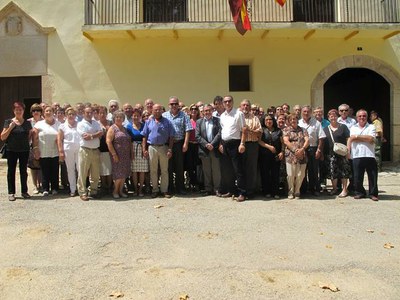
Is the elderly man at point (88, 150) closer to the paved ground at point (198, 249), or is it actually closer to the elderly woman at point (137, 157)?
the paved ground at point (198, 249)

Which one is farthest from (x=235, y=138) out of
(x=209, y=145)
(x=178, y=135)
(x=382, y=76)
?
(x=382, y=76)

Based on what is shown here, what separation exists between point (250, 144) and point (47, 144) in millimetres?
3746

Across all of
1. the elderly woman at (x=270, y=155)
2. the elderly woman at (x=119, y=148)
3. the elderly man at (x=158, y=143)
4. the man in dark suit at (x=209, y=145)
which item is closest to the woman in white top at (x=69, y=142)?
the elderly woman at (x=119, y=148)

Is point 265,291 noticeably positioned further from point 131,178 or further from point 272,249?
point 131,178

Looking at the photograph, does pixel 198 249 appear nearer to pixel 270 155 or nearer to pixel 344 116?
pixel 270 155

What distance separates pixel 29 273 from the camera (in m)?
4.23

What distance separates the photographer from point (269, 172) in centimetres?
773

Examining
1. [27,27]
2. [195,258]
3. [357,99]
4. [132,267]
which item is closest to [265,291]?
[195,258]

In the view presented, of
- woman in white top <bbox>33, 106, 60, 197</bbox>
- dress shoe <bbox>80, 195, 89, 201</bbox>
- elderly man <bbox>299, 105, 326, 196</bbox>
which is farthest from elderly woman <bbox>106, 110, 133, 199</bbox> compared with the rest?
elderly man <bbox>299, 105, 326, 196</bbox>

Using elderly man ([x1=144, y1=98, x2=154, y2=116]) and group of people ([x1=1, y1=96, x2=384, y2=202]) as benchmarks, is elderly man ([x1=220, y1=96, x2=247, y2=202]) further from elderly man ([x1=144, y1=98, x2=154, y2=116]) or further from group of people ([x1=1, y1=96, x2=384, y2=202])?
elderly man ([x1=144, y1=98, x2=154, y2=116])

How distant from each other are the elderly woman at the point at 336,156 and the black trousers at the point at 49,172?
5189mm

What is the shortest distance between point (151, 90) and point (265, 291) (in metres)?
10.0

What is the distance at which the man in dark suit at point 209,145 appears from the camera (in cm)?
768

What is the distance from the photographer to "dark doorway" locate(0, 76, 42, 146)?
13367mm
